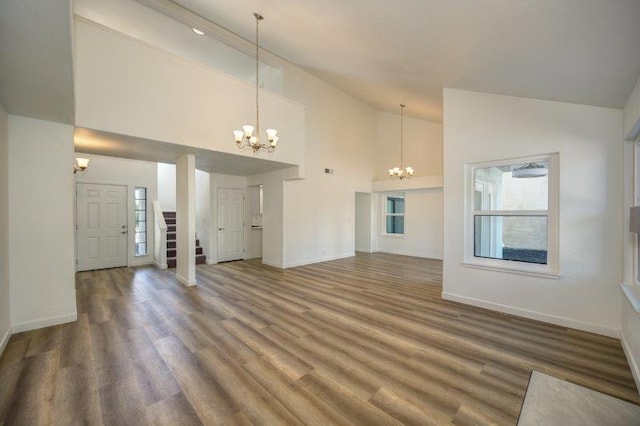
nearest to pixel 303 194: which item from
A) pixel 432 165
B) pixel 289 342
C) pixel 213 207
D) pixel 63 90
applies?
pixel 213 207

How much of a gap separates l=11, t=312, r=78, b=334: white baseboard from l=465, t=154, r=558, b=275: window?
213 inches

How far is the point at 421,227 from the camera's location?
27.5ft

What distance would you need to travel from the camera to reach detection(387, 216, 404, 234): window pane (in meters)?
8.96

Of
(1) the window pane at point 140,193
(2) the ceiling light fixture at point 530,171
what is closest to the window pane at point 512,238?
(2) the ceiling light fixture at point 530,171

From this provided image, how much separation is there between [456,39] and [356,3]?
1126 mm

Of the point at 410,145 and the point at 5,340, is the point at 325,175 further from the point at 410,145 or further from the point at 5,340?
the point at 5,340

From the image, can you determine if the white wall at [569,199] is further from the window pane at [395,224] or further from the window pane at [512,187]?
the window pane at [395,224]

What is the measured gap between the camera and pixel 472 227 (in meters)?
4.10

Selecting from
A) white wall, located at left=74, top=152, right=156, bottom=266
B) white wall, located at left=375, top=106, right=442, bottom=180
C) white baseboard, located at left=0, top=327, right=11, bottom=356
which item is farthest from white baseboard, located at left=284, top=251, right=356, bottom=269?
white baseboard, located at left=0, top=327, right=11, bottom=356

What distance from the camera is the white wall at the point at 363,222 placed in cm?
938

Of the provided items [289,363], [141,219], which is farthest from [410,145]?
[141,219]

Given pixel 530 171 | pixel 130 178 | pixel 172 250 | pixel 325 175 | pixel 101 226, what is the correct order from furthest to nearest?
1. pixel 325 175
2. pixel 172 250
3. pixel 130 178
4. pixel 101 226
5. pixel 530 171

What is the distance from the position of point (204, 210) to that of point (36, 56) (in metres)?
6.19

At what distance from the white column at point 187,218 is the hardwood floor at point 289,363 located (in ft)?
3.01
